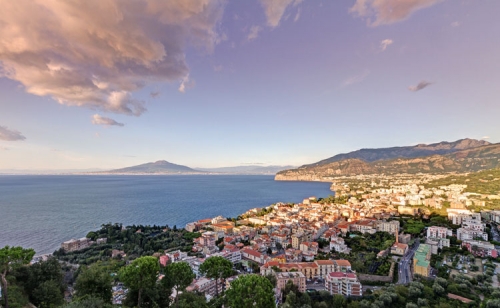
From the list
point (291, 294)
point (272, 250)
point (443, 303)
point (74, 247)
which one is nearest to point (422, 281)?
point (443, 303)

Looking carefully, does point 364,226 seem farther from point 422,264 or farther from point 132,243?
point 132,243

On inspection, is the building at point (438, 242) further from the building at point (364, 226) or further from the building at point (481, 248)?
the building at point (364, 226)

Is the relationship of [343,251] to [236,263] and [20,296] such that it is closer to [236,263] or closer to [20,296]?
[236,263]

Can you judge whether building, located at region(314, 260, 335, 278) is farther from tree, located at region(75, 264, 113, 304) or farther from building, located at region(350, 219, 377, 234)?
tree, located at region(75, 264, 113, 304)

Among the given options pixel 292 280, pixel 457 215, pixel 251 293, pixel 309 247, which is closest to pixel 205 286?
pixel 292 280

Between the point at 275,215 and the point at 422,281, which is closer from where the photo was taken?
the point at 422,281

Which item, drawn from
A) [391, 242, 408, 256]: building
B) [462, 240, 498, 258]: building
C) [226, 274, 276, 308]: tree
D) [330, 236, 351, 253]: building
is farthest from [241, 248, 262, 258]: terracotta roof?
[462, 240, 498, 258]: building

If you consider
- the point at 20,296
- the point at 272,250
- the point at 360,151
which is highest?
the point at 360,151
